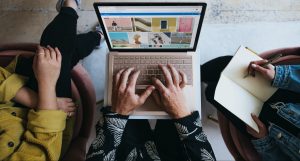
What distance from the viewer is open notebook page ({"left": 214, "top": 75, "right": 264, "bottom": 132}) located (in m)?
1.08

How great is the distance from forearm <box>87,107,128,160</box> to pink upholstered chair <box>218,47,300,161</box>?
42cm

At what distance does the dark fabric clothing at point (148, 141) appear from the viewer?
0.94 m

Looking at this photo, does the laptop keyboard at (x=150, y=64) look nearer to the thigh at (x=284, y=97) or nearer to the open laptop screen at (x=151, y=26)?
the open laptop screen at (x=151, y=26)

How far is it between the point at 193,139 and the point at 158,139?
24 centimetres

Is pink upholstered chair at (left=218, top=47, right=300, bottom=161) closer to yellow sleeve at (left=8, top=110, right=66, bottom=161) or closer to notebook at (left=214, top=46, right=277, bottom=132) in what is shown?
notebook at (left=214, top=46, right=277, bottom=132)

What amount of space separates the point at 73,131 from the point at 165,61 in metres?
0.49

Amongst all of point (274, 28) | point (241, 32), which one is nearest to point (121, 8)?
point (241, 32)

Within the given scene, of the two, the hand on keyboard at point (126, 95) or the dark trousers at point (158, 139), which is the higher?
the hand on keyboard at point (126, 95)

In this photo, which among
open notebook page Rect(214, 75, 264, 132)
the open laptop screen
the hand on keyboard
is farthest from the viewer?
open notebook page Rect(214, 75, 264, 132)

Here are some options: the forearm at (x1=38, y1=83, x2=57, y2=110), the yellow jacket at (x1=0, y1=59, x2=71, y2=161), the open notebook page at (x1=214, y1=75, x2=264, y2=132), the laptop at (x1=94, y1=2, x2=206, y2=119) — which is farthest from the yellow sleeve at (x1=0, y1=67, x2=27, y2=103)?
the open notebook page at (x1=214, y1=75, x2=264, y2=132)

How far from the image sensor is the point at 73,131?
1175 mm

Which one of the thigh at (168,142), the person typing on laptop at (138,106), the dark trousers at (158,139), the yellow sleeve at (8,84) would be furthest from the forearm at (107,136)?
the yellow sleeve at (8,84)

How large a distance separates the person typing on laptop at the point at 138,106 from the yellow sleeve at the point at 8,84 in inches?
13.5

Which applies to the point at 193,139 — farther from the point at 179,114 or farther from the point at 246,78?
the point at 246,78
